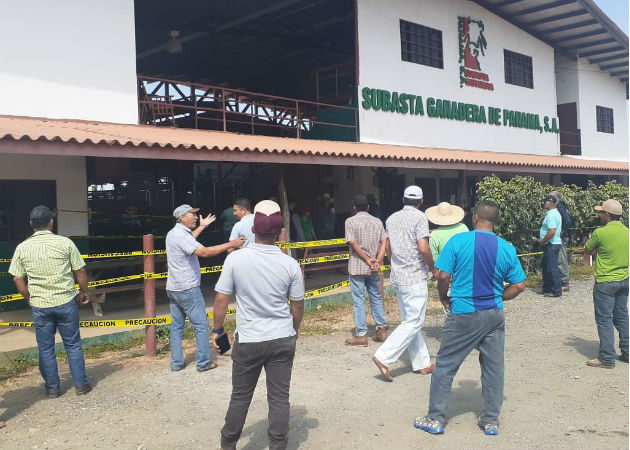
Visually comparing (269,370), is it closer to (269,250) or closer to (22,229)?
(269,250)

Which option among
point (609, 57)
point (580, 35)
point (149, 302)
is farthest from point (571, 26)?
point (149, 302)

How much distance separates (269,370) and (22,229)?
6975mm

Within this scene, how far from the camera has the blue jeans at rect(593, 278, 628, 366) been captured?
5.61 metres

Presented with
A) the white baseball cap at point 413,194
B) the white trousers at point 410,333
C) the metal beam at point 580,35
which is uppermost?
the metal beam at point 580,35

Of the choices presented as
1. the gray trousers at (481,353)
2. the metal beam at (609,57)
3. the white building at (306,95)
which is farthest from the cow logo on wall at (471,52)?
the gray trousers at (481,353)

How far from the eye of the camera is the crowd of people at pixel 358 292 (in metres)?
3.57

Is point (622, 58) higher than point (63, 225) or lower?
higher

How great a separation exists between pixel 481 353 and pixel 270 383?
1.64 m

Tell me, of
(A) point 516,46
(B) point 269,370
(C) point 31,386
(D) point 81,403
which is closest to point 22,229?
(C) point 31,386

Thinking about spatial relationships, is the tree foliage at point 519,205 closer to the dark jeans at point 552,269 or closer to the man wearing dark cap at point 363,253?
the dark jeans at point 552,269

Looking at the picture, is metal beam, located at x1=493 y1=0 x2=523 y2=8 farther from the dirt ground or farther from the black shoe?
the black shoe

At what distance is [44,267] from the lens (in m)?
5.04

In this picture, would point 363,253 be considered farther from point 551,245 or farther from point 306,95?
point 306,95

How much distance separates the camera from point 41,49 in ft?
28.3
